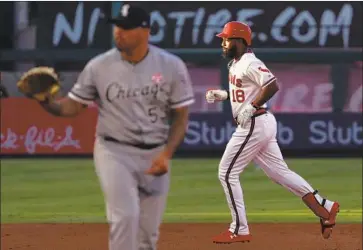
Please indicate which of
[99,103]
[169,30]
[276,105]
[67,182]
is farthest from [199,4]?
[99,103]

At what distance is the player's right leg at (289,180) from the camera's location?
30.6ft

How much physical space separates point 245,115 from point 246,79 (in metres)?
0.32

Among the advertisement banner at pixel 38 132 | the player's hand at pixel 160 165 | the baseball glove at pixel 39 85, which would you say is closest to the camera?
the baseball glove at pixel 39 85

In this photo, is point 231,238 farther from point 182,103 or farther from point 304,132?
point 304,132

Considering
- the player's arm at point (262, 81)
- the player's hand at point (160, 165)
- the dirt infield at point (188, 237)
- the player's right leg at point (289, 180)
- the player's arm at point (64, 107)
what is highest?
the player's arm at point (64, 107)

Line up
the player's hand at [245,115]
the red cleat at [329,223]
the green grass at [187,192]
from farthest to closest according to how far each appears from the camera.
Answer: the green grass at [187,192], the red cleat at [329,223], the player's hand at [245,115]

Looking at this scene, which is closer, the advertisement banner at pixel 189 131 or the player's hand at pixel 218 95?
the player's hand at pixel 218 95

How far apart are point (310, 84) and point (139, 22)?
15511 millimetres

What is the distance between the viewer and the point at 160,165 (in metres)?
5.92

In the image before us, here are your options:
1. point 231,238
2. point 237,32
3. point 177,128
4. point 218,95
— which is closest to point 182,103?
point 177,128

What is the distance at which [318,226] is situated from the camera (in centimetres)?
1090

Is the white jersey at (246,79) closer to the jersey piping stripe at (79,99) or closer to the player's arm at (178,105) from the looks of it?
the player's arm at (178,105)

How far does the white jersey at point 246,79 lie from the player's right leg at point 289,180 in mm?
356

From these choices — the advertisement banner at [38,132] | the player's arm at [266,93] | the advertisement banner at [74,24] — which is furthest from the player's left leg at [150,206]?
the advertisement banner at [74,24]
